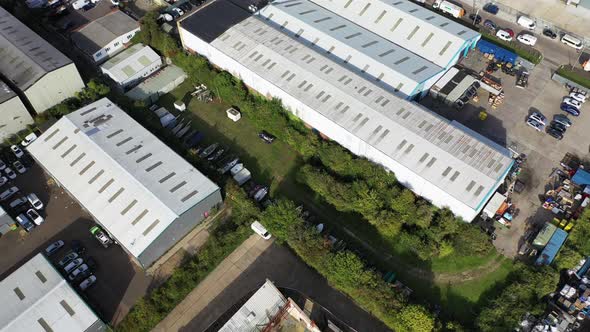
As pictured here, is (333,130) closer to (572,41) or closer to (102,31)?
(102,31)

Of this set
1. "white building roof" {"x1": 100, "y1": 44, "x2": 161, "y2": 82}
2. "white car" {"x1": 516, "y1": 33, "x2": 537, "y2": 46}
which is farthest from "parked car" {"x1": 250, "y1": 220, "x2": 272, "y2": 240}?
"white car" {"x1": 516, "y1": 33, "x2": 537, "y2": 46}

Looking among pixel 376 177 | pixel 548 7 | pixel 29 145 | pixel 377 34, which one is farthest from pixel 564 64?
pixel 29 145

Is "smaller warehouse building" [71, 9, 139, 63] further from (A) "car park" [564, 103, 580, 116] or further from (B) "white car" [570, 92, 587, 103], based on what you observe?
(B) "white car" [570, 92, 587, 103]

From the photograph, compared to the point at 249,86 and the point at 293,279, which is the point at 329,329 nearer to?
the point at 293,279

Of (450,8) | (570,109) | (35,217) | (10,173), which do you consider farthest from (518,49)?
(10,173)

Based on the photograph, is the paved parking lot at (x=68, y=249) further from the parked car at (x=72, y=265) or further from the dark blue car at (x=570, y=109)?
the dark blue car at (x=570, y=109)

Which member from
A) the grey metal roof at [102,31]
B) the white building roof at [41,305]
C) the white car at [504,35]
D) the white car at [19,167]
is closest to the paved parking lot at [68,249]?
the white car at [19,167]
